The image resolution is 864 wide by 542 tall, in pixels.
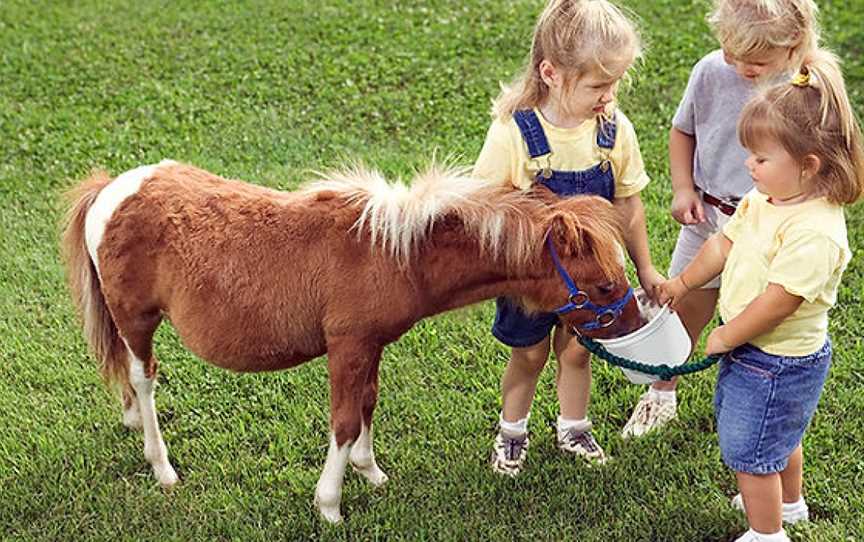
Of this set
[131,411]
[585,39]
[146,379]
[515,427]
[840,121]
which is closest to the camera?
[840,121]

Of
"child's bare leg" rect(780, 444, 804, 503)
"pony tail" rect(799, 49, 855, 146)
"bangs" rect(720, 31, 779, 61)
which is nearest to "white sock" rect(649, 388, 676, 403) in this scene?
"child's bare leg" rect(780, 444, 804, 503)

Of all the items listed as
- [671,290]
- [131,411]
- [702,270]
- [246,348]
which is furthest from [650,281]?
[131,411]

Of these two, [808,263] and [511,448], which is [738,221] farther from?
[511,448]

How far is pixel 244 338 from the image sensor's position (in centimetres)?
338

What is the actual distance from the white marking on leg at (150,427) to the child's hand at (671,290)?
5.96 ft

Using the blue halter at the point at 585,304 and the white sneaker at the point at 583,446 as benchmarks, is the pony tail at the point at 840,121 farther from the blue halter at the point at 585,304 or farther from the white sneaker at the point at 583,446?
the white sneaker at the point at 583,446

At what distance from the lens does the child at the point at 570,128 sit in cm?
308

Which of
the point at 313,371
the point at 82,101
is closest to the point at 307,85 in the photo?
the point at 82,101

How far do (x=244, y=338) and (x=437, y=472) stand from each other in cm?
96

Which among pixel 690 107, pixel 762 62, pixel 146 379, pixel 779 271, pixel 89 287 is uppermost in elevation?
pixel 762 62

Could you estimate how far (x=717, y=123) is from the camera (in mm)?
3533

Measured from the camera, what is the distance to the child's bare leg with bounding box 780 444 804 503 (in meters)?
3.42

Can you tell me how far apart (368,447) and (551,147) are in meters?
1.30

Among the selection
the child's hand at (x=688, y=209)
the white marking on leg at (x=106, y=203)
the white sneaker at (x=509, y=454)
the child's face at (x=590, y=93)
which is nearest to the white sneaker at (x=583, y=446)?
the white sneaker at (x=509, y=454)
